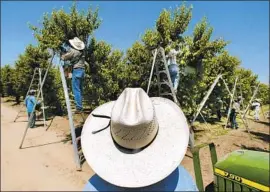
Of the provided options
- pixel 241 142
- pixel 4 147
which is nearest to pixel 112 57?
pixel 241 142

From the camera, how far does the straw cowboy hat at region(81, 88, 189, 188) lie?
6.75 ft

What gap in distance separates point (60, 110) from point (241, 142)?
34.6ft

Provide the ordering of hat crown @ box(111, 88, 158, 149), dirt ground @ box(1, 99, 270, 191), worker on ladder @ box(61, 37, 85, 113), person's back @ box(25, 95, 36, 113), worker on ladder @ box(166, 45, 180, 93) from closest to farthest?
1. hat crown @ box(111, 88, 158, 149)
2. dirt ground @ box(1, 99, 270, 191)
3. worker on ladder @ box(61, 37, 85, 113)
4. worker on ladder @ box(166, 45, 180, 93)
5. person's back @ box(25, 95, 36, 113)

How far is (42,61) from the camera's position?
59.1 feet

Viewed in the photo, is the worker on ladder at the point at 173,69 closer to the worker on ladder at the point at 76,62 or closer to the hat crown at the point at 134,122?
the worker on ladder at the point at 76,62

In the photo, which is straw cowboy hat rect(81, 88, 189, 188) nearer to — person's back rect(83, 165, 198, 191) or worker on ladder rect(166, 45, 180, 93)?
person's back rect(83, 165, 198, 191)

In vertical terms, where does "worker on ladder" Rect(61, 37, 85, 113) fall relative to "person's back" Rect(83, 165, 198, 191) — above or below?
above

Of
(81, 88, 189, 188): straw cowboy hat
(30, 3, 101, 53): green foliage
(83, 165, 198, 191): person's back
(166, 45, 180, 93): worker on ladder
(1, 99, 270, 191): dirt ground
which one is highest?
(30, 3, 101, 53): green foliage

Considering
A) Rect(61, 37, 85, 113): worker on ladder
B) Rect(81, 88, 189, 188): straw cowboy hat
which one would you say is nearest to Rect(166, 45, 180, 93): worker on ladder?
Rect(61, 37, 85, 113): worker on ladder

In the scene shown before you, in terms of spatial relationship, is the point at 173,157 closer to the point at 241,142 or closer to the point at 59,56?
the point at 59,56

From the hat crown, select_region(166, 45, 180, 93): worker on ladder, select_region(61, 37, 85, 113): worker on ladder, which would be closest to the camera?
the hat crown

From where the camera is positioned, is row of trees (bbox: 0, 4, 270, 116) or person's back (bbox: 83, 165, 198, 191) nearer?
person's back (bbox: 83, 165, 198, 191)

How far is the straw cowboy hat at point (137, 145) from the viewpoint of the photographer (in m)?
2.06

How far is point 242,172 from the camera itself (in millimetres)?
3107
